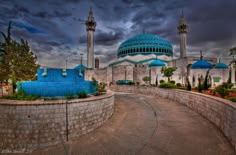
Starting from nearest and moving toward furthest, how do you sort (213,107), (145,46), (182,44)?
(213,107), (182,44), (145,46)

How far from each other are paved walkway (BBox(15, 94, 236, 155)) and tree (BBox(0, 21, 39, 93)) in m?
15.6

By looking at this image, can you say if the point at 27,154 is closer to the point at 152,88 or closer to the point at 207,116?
the point at 207,116

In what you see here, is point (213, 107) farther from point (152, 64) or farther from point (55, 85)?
point (152, 64)

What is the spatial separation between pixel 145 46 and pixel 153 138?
3704 cm

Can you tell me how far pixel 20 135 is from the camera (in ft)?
21.9

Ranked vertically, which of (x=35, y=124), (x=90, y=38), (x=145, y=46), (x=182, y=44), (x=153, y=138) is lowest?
(x=153, y=138)

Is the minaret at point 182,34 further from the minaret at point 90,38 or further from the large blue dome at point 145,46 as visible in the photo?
the minaret at point 90,38

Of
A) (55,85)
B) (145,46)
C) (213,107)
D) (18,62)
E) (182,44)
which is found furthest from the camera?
(145,46)

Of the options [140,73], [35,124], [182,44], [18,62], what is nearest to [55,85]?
[35,124]

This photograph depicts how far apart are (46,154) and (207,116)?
32.1 feet

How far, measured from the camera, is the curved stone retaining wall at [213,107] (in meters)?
6.00

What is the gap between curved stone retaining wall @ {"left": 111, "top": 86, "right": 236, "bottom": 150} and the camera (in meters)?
6.00

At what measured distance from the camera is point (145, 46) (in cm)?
4109

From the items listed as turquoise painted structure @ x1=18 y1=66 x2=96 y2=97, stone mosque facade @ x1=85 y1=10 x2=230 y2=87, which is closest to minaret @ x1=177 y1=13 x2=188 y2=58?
stone mosque facade @ x1=85 y1=10 x2=230 y2=87
